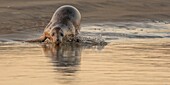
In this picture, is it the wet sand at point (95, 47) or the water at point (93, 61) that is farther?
the wet sand at point (95, 47)

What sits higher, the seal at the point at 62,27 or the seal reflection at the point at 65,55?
the seal at the point at 62,27

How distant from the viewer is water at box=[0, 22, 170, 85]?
27.8 feet

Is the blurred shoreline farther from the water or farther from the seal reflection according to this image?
the seal reflection

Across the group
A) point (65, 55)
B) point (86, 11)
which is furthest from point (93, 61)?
point (86, 11)

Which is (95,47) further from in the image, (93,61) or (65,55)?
(93,61)

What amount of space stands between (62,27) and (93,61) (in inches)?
128

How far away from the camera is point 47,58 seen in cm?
1059

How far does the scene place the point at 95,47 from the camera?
12.3 metres

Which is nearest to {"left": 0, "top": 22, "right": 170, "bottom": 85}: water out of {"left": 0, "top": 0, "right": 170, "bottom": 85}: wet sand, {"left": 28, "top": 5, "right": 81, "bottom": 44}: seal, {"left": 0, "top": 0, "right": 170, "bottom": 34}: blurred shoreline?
{"left": 0, "top": 0, "right": 170, "bottom": 85}: wet sand

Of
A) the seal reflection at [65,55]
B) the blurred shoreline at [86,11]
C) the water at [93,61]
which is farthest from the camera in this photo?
the blurred shoreline at [86,11]

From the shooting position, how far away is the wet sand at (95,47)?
8703 mm

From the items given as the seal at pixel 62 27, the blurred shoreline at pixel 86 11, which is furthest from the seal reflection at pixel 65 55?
the blurred shoreline at pixel 86 11

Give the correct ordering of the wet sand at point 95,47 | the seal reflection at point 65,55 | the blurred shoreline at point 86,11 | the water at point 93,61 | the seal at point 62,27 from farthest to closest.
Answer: the blurred shoreline at point 86,11, the seal at point 62,27, the seal reflection at point 65,55, the wet sand at point 95,47, the water at point 93,61

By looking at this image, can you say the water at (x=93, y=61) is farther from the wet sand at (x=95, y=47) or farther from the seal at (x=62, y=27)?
the seal at (x=62, y=27)
